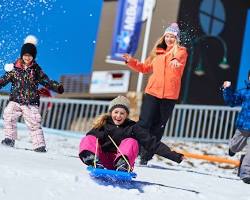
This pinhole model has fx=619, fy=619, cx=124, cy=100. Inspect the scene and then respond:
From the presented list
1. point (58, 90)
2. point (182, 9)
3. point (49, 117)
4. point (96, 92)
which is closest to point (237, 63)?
point (182, 9)

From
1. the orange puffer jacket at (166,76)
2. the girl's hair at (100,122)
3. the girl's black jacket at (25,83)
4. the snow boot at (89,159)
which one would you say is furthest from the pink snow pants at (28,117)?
the snow boot at (89,159)

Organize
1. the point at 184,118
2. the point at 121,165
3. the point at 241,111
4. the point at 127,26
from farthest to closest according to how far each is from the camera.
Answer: the point at 127,26 < the point at 184,118 < the point at 241,111 < the point at 121,165

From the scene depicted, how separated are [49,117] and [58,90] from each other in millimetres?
14486

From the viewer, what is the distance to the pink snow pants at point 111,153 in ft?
15.7

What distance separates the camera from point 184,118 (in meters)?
18.1

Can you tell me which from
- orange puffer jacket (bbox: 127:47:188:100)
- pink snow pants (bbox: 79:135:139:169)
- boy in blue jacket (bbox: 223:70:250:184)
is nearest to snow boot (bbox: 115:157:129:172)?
pink snow pants (bbox: 79:135:139:169)

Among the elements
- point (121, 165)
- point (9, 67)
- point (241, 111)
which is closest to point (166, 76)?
point (241, 111)

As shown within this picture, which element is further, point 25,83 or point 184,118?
point 184,118

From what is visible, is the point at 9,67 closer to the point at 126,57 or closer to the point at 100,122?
the point at 126,57

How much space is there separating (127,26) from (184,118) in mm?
12878

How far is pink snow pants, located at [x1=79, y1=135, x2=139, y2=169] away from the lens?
4796 mm

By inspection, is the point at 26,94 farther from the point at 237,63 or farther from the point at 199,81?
the point at 237,63

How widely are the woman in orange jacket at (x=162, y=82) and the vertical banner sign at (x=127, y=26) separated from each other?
22949 millimetres

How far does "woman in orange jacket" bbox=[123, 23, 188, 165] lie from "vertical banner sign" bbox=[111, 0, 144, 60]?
22.9 m
